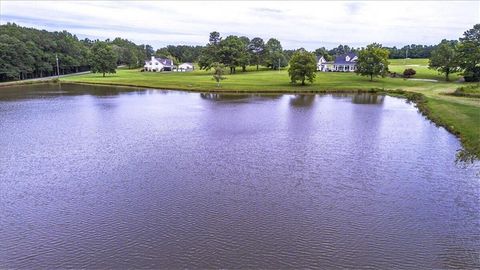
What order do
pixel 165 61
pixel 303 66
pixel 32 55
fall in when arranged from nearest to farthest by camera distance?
pixel 303 66, pixel 32 55, pixel 165 61

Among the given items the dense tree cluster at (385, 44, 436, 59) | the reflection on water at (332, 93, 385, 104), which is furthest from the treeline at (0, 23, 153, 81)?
the dense tree cluster at (385, 44, 436, 59)

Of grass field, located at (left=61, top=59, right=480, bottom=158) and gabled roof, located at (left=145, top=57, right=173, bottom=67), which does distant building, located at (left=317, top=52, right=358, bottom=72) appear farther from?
gabled roof, located at (left=145, top=57, right=173, bottom=67)

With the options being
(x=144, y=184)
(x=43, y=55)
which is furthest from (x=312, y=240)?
(x=43, y=55)

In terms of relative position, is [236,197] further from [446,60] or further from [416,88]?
[446,60]

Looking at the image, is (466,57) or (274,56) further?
(274,56)

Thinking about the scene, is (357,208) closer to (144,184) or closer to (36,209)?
(144,184)

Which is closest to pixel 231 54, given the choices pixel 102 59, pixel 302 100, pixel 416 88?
pixel 102 59
